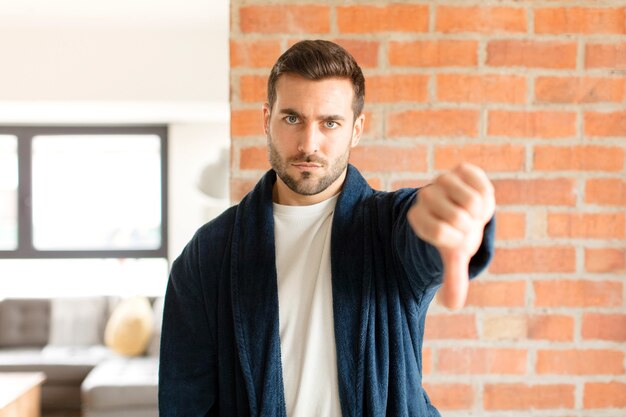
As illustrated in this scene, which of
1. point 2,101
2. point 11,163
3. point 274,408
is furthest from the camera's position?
point 11,163

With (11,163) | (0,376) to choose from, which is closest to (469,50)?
(0,376)

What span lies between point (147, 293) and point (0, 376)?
1609mm

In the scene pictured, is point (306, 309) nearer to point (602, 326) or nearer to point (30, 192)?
point (602, 326)

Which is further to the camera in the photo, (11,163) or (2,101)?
(11,163)

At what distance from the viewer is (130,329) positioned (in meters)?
4.45

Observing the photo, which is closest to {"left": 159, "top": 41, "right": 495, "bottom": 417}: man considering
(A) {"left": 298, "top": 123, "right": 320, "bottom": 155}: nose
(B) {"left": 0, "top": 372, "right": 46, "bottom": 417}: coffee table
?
(A) {"left": 298, "top": 123, "right": 320, "bottom": 155}: nose

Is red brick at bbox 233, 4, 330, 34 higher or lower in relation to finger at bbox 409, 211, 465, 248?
higher

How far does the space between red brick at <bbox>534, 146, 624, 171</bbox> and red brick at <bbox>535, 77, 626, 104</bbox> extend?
4.4 inches

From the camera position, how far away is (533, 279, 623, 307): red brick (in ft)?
4.81

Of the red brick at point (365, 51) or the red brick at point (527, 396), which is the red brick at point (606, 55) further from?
the red brick at point (527, 396)

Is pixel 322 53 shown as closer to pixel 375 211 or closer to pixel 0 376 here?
pixel 375 211

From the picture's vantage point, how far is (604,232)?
147cm

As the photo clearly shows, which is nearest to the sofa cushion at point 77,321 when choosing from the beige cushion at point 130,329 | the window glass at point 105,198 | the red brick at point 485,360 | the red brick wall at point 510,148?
the beige cushion at point 130,329

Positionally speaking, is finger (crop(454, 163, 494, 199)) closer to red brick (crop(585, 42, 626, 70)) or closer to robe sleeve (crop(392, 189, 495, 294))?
robe sleeve (crop(392, 189, 495, 294))
